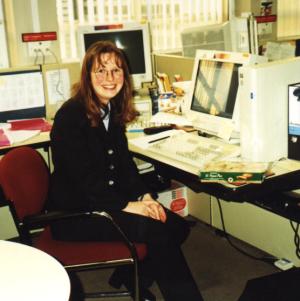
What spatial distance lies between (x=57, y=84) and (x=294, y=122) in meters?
1.56

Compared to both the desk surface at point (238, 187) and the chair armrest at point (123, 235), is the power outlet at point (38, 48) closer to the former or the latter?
the desk surface at point (238, 187)

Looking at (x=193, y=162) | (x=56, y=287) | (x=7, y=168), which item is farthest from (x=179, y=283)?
(x=56, y=287)

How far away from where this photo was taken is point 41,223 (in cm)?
189

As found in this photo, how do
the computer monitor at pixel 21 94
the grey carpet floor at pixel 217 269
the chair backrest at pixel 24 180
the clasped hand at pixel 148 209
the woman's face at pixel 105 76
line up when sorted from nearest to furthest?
the chair backrest at pixel 24 180, the clasped hand at pixel 148 209, the woman's face at pixel 105 76, the grey carpet floor at pixel 217 269, the computer monitor at pixel 21 94

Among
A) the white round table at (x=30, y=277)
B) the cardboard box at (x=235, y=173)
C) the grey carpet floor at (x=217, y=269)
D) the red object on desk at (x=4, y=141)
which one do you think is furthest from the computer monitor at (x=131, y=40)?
the white round table at (x=30, y=277)

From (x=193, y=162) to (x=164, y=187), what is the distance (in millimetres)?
942

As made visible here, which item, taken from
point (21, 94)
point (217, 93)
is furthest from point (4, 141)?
point (217, 93)

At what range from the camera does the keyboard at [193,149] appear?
2.10 meters

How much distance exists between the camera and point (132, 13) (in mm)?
4473

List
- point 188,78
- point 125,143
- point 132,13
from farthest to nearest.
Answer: point 132,13 < point 188,78 < point 125,143

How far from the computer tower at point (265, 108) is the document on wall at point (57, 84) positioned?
1375 millimetres

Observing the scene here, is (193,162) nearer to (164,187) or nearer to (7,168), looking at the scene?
(7,168)

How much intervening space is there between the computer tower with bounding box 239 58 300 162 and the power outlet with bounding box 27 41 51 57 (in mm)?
1832

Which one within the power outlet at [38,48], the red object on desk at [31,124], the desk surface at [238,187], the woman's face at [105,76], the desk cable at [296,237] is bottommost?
the desk cable at [296,237]
